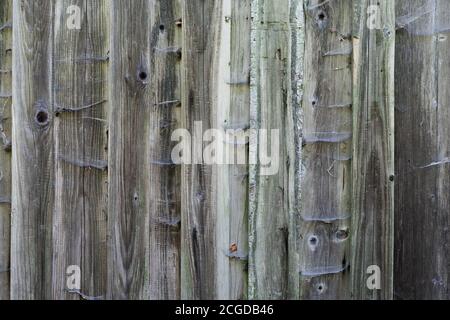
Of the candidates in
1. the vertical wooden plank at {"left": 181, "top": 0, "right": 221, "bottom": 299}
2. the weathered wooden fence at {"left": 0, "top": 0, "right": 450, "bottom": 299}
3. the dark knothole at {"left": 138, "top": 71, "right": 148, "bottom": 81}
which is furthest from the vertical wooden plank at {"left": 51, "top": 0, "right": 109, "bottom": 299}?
the vertical wooden plank at {"left": 181, "top": 0, "right": 221, "bottom": 299}

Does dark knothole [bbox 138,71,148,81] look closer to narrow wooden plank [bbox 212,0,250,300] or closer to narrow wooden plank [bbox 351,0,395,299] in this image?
narrow wooden plank [bbox 212,0,250,300]

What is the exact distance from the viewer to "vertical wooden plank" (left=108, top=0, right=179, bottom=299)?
2.10 meters

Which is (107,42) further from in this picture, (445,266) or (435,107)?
(445,266)

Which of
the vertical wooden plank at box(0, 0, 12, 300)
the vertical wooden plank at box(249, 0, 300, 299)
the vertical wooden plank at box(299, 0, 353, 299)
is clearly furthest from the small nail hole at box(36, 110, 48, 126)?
the vertical wooden plank at box(299, 0, 353, 299)

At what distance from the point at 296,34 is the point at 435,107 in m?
0.75

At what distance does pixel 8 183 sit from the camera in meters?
2.18

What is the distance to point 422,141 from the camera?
213cm

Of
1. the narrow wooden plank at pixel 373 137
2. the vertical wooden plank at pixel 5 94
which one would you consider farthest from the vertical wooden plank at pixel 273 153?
the vertical wooden plank at pixel 5 94

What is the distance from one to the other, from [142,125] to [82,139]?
30 cm

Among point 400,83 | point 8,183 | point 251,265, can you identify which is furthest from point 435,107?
point 8,183

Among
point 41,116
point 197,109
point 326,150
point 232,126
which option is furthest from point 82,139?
point 326,150

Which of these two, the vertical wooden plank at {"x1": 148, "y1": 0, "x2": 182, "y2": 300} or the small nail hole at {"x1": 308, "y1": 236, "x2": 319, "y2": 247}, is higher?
the vertical wooden plank at {"x1": 148, "y1": 0, "x2": 182, "y2": 300}

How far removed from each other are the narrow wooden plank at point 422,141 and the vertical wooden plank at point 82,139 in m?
1.41

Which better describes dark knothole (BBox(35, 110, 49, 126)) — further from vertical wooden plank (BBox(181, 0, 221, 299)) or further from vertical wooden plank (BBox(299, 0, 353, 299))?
vertical wooden plank (BBox(299, 0, 353, 299))
